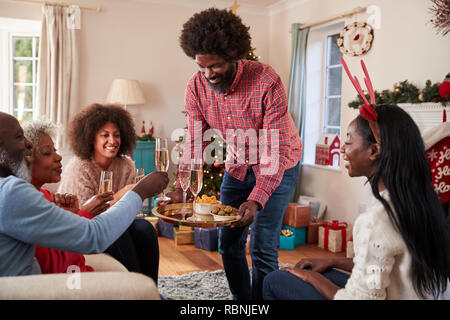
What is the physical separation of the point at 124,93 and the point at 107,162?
244cm

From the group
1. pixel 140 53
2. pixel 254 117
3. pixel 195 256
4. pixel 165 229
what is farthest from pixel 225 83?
pixel 140 53

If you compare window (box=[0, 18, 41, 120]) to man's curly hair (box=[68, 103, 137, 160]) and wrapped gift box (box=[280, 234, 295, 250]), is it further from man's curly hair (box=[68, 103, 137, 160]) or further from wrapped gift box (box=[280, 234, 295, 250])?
wrapped gift box (box=[280, 234, 295, 250])

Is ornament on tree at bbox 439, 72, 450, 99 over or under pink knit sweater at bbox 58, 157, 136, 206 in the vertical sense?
over

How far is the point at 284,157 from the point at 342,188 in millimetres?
2459

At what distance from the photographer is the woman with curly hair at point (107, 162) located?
225 cm

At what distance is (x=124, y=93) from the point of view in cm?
498

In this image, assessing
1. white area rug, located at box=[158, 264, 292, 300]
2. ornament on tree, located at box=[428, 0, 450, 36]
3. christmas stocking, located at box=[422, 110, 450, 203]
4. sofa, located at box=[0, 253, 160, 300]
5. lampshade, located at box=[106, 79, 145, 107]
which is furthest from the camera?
lampshade, located at box=[106, 79, 145, 107]

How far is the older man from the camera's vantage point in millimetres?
1147

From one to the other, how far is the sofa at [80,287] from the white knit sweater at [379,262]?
1.81 ft

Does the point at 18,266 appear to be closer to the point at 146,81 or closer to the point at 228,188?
the point at 228,188

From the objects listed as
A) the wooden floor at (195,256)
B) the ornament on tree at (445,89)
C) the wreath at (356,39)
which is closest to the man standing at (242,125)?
the wooden floor at (195,256)

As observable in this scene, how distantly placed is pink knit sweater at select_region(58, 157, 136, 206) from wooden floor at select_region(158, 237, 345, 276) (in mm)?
1015

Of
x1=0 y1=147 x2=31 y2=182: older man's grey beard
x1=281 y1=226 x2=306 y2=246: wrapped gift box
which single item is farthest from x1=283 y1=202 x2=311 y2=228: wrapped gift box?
x1=0 y1=147 x2=31 y2=182: older man's grey beard
